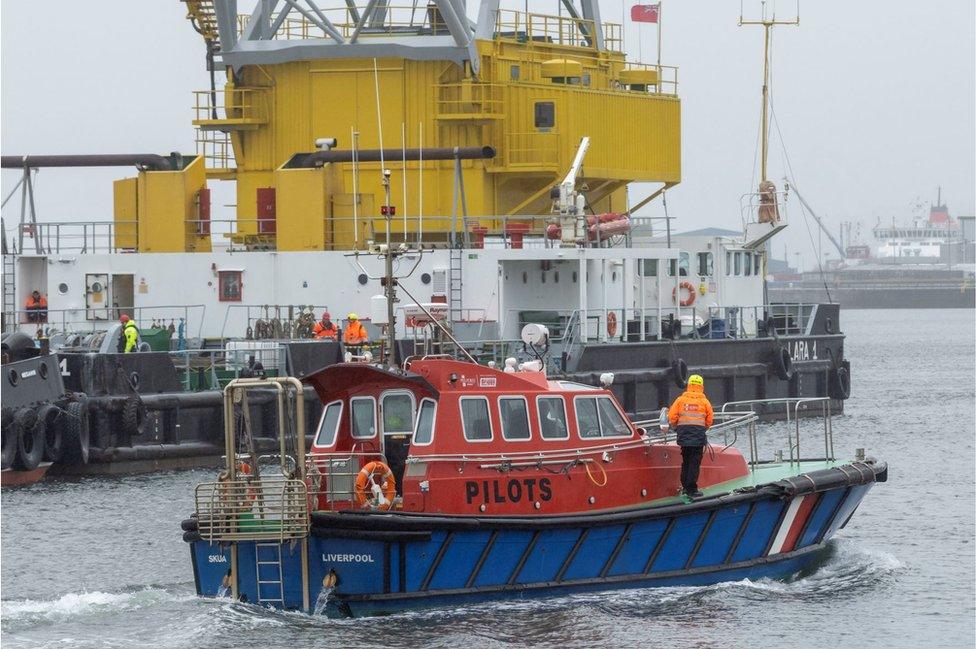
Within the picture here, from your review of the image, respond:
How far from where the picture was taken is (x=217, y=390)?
92.8 feet

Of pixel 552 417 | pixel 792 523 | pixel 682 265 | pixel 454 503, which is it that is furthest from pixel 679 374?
pixel 454 503

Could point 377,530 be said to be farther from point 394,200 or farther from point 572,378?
point 394,200

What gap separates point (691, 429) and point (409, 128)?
18990mm

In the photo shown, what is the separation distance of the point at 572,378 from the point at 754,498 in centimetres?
1311

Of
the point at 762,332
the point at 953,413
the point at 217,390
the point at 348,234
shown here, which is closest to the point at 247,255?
the point at 348,234

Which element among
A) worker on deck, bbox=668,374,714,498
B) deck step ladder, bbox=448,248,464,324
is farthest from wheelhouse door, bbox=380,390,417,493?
deck step ladder, bbox=448,248,464,324

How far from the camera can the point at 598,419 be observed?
56.6 ft

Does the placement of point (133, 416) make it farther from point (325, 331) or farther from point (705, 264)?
point (705, 264)

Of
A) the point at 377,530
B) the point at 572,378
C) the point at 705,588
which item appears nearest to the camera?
the point at 377,530

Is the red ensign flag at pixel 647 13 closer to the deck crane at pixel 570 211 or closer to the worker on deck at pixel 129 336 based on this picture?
the deck crane at pixel 570 211

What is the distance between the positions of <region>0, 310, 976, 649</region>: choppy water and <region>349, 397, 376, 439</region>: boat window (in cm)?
187

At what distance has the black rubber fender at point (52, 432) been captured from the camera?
1024 inches

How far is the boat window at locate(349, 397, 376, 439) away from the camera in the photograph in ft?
55.3

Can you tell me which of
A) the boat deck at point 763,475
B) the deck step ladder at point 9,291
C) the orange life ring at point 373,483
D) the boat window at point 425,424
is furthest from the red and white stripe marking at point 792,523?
the deck step ladder at point 9,291
